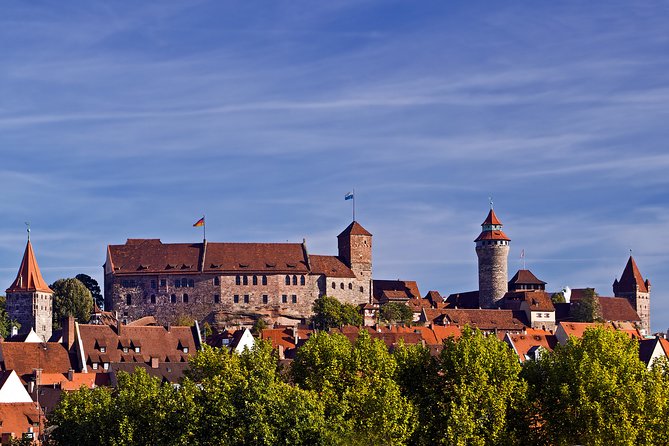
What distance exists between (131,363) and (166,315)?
157 feet

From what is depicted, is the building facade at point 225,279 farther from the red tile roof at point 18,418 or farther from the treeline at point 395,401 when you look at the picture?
the treeline at point 395,401

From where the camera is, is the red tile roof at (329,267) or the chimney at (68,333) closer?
the chimney at (68,333)

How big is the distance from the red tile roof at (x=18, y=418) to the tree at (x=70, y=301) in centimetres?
6993

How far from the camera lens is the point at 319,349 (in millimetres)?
81562

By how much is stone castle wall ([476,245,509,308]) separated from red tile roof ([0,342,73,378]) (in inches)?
2842

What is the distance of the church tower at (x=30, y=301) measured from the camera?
15550cm

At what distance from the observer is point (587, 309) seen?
176 meters

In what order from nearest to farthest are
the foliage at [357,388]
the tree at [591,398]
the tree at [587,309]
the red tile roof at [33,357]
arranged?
the foliage at [357,388], the tree at [591,398], the red tile roof at [33,357], the tree at [587,309]

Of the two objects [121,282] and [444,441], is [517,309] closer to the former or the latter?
[121,282]

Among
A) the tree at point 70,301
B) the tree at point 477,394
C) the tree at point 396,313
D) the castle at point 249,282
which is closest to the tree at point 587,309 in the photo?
the castle at point 249,282

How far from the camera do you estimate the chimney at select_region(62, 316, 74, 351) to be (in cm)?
12431

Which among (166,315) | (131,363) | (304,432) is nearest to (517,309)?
(166,315)

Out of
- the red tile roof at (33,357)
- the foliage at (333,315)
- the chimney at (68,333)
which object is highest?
the foliage at (333,315)

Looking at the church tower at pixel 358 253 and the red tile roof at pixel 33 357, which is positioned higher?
the church tower at pixel 358 253
